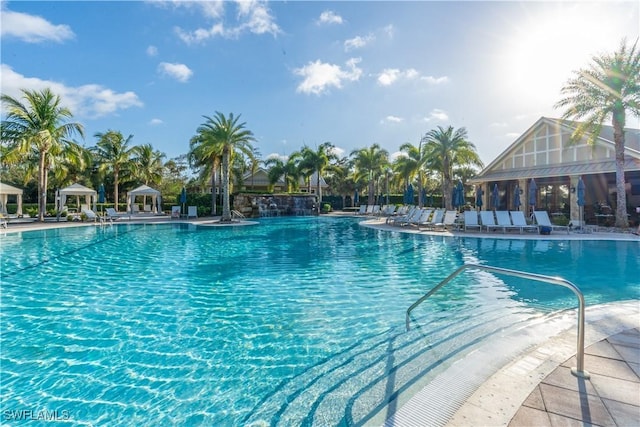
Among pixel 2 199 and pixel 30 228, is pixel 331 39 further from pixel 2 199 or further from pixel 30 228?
pixel 2 199

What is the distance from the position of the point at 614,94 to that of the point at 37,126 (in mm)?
34609

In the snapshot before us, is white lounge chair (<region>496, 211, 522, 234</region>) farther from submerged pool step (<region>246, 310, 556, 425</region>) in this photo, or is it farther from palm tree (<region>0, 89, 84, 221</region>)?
palm tree (<region>0, 89, 84, 221</region>)

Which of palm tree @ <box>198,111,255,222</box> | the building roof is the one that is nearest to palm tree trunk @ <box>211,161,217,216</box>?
palm tree @ <box>198,111,255,222</box>

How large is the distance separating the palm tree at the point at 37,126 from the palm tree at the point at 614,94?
106ft

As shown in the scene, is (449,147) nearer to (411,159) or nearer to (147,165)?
(411,159)

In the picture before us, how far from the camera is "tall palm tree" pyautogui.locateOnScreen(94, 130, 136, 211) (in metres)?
35.7

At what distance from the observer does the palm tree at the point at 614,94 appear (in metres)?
16.1

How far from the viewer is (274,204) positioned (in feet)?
108

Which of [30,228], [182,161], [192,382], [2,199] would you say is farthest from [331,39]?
[182,161]

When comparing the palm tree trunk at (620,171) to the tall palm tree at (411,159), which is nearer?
the palm tree trunk at (620,171)

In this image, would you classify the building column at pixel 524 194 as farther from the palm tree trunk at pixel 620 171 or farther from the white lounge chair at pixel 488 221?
the white lounge chair at pixel 488 221

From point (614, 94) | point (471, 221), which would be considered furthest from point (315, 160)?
point (614, 94)

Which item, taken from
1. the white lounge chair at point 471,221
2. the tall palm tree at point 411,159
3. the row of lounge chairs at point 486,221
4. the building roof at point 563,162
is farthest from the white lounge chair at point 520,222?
the tall palm tree at point 411,159

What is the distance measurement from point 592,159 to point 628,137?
13.6ft
